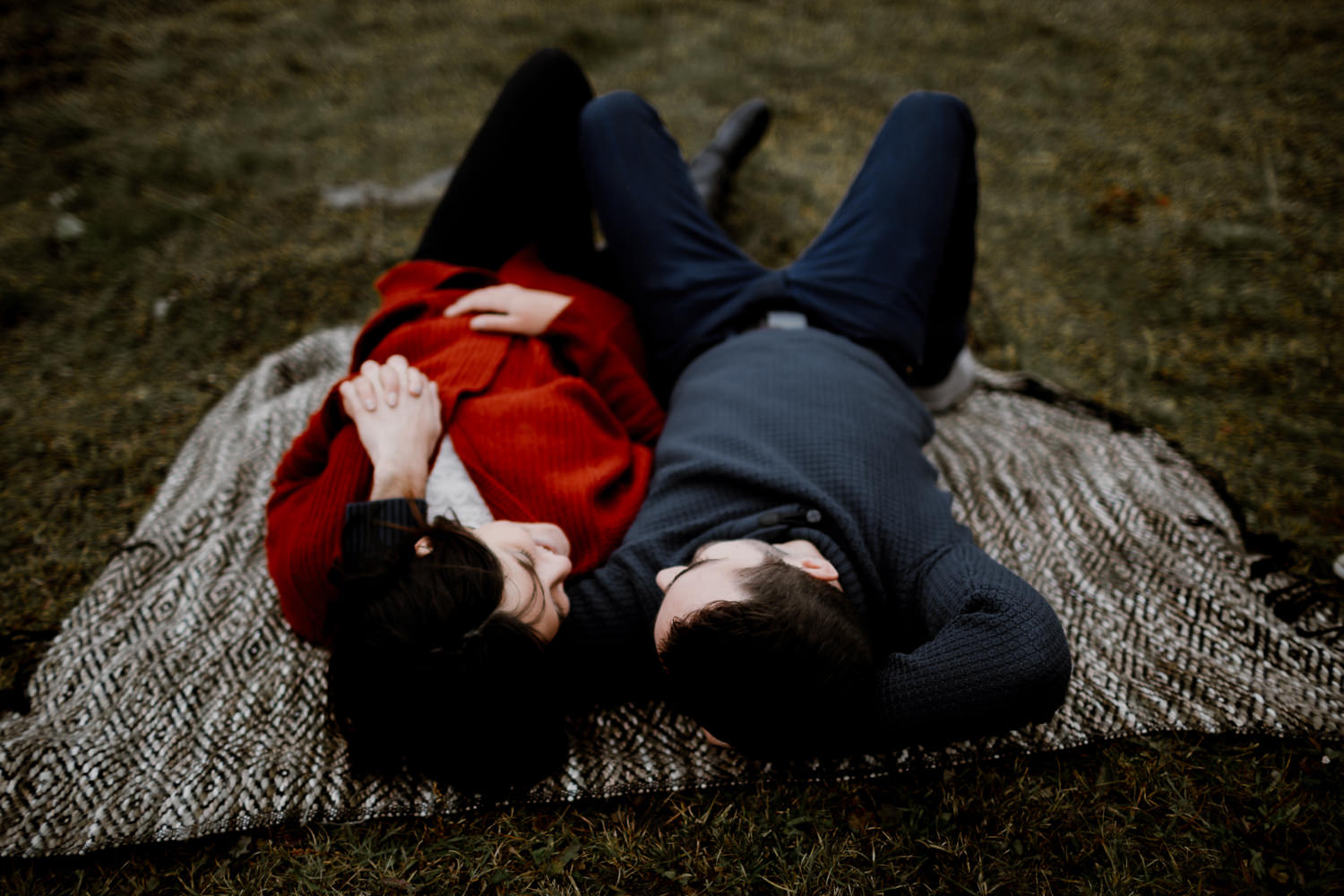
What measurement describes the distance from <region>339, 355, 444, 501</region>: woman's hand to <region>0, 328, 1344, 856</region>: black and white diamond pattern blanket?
0.46 ft

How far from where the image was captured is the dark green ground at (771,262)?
1636mm

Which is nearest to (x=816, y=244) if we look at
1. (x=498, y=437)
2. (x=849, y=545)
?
(x=849, y=545)

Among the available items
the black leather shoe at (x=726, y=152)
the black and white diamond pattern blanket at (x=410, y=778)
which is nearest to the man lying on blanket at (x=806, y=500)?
the black and white diamond pattern blanket at (x=410, y=778)

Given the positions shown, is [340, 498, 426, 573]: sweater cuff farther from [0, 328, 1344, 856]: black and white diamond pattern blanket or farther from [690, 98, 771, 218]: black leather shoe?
[690, 98, 771, 218]: black leather shoe

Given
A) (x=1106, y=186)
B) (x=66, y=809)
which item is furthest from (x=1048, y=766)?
(x=1106, y=186)

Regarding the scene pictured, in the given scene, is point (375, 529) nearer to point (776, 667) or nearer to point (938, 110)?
point (776, 667)

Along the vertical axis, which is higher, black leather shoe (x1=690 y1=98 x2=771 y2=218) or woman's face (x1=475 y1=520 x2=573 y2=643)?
black leather shoe (x1=690 y1=98 x2=771 y2=218)

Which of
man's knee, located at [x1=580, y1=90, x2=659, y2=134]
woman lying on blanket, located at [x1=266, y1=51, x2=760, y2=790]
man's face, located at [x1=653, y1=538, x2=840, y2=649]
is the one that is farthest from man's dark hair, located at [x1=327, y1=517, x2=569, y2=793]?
man's knee, located at [x1=580, y1=90, x2=659, y2=134]

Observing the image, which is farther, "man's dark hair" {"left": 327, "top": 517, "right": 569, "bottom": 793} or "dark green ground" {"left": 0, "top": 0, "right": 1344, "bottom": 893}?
"dark green ground" {"left": 0, "top": 0, "right": 1344, "bottom": 893}

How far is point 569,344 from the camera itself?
6.98ft

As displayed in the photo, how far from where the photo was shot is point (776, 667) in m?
1.42

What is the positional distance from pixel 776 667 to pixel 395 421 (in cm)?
111

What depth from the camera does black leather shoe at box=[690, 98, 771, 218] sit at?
10.6 ft

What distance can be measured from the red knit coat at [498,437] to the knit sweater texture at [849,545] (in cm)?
14
